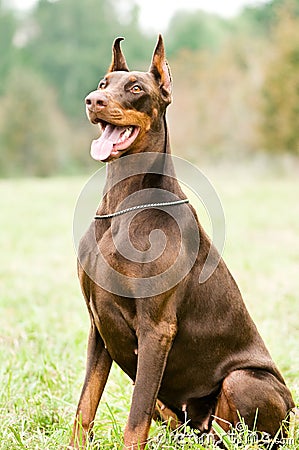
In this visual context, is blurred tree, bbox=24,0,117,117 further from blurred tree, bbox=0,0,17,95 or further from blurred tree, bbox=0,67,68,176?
blurred tree, bbox=0,67,68,176

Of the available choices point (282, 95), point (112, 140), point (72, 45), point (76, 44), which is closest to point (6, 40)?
point (72, 45)

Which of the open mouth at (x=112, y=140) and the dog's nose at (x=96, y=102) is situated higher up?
the dog's nose at (x=96, y=102)

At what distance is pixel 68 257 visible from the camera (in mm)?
10766

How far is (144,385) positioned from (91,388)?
43 centimetres

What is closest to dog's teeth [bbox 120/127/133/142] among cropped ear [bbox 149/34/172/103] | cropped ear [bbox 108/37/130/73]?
cropped ear [bbox 149/34/172/103]

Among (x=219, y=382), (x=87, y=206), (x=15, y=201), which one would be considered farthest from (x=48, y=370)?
(x=15, y=201)

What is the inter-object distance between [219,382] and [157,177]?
43.8 inches

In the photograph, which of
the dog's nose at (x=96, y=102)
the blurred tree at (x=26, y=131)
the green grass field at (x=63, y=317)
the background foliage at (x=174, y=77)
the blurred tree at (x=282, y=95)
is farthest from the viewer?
the blurred tree at (x=26, y=131)

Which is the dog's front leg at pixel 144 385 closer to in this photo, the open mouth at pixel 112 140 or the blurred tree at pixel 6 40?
the open mouth at pixel 112 140

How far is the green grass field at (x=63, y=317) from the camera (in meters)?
4.02

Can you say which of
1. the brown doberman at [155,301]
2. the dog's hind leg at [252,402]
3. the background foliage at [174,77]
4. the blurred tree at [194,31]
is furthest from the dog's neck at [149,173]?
the blurred tree at [194,31]

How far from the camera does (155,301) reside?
3.23 meters

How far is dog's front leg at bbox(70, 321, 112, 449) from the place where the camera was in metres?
3.52

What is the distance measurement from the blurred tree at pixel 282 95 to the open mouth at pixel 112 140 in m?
30.2
